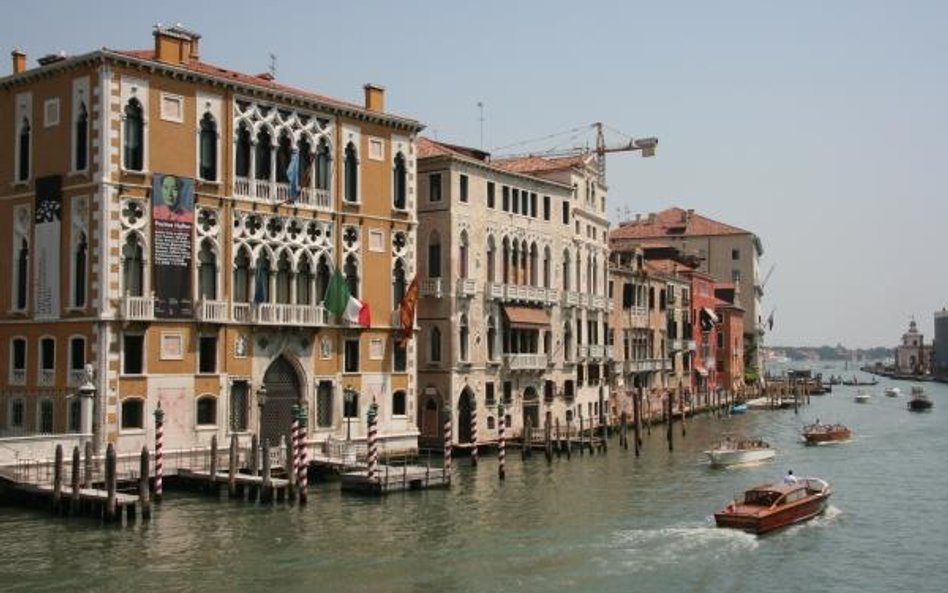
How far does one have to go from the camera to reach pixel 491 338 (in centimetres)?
4531

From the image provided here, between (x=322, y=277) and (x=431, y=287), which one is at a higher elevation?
(x=431, y=287)

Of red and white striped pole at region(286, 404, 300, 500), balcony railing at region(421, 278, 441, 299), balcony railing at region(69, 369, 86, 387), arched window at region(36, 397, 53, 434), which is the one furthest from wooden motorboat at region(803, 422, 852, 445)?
arched window at region(36, 397, 53, 434)

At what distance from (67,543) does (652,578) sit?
38.5 feet

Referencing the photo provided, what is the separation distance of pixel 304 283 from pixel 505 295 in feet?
37.2

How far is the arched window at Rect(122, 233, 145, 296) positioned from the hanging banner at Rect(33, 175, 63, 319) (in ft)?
6.71

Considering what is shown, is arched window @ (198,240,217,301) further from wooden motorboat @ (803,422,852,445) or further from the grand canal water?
wooden motorboat @ (803,422,852,445)

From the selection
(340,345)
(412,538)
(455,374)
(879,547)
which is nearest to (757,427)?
(455,374)

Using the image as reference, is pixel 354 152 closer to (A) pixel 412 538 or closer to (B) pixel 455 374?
(B) pixel 455 374

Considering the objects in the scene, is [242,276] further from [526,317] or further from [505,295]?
[526,317]

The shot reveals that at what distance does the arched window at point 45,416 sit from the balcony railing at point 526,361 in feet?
61.3

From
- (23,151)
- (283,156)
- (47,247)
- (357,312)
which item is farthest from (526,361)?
(23,151)

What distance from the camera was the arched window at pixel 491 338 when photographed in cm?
4505

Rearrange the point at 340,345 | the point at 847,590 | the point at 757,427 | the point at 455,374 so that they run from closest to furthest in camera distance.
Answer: the point at 847,590 < the point at 340,345 < the point at 455,374 < the point at 757,427

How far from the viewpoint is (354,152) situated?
3775 cm
